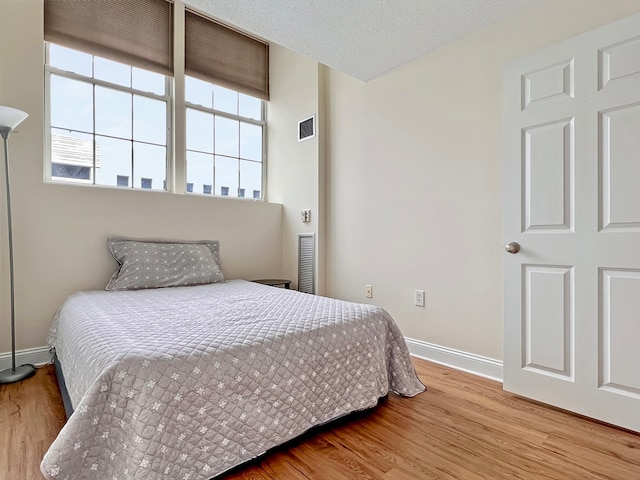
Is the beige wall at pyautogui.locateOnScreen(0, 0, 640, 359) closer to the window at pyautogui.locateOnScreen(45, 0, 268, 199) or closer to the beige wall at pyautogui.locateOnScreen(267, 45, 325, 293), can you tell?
the beige wall at pyautogui.locateOnScreen(267, 45, 325, 293)

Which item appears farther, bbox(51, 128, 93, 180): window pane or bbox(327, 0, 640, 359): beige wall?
bbox(51, 128, 93, 180): window pane

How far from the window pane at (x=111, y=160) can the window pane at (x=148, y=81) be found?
542 mm

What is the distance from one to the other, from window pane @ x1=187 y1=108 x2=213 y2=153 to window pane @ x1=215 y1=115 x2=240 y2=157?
0.28 feet

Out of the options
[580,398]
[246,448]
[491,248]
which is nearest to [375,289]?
[491,248]

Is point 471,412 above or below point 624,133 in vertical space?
below

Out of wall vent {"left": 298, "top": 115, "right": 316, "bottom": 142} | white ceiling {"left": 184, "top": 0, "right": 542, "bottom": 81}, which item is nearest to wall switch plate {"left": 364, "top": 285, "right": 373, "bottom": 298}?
wall vent {"left": 298, "top": 115, "right": 316, "bottom": 142}

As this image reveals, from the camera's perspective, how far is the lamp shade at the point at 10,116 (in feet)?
6.74

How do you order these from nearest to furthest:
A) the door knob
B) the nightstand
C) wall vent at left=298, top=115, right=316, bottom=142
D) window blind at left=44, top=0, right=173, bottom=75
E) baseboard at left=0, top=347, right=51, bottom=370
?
the door knob → baseboard at left=0, top=347, right=51, bottom=370 → window blind at left=44, top=0, right=173, bottom=75 → the nightstand → wall vent at left=298, top=115, right=316, bottom=142

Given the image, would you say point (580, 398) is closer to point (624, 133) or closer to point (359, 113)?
point (624, 133)

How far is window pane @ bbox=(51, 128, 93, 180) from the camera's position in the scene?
2.73m

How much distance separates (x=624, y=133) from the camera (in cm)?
166

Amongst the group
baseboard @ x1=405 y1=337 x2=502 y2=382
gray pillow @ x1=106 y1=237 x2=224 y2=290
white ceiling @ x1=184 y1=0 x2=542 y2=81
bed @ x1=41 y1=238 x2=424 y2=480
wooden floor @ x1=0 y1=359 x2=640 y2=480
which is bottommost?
wooden floor @ x1=0 y1=359 x2=640 y2=480

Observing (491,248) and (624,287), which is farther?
(491,248)

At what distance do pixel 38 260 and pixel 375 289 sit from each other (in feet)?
8.34
